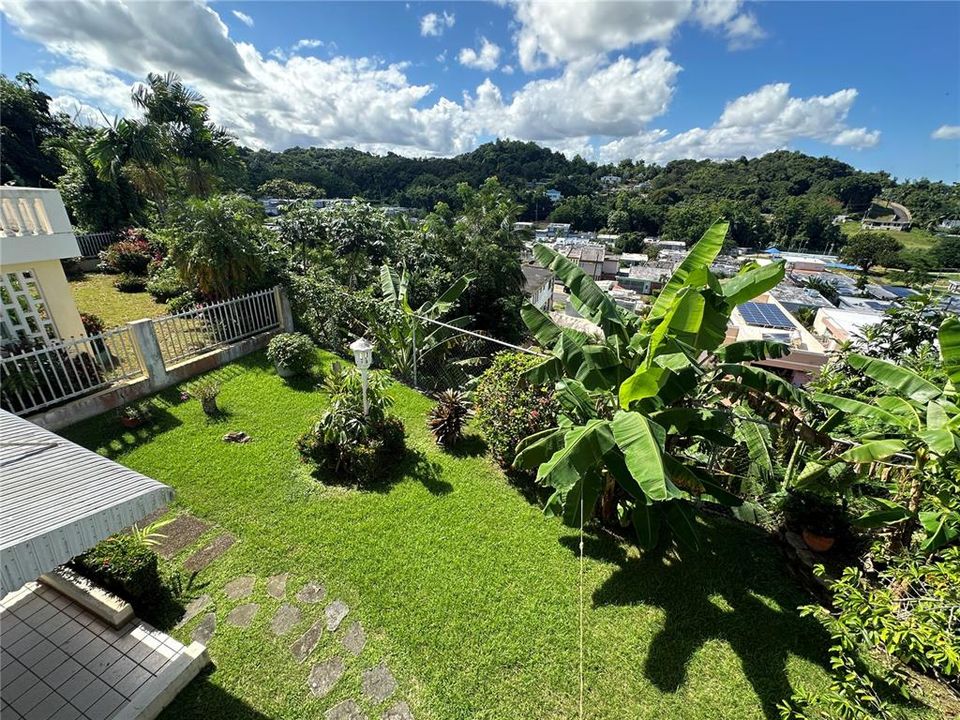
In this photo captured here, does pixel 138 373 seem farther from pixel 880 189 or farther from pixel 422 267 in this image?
pixel 880 189

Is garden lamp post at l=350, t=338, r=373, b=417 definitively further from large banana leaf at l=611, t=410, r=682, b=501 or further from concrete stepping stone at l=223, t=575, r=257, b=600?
large banana leaf at l=611, t=410, r=682, b=501

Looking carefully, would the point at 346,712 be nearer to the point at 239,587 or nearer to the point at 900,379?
the point at 239,587

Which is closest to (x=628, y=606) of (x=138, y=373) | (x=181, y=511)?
(x=181, y=511)

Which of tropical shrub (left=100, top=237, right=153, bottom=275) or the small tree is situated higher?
tropical shrub (left=100, top=237, right=153, bottom=275)

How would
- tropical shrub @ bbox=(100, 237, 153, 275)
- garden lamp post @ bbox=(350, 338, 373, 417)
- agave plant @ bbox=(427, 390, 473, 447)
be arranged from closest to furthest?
1. garden lamp post @ bbox=(350, 338, 373, 417)
2. agave plant @ bbox=(427, 390, 473, 447)
3. tropical shrub @ bbox=(100, 237, 153, 275)

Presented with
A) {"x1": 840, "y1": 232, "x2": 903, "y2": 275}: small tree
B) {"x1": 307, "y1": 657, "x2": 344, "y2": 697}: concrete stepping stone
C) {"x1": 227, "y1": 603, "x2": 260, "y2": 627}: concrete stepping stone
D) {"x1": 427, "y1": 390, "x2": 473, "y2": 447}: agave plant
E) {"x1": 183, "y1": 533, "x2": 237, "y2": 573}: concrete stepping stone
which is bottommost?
{"x1": 840, "y1": 232, "x2": 903, "y2": 275}: small tree

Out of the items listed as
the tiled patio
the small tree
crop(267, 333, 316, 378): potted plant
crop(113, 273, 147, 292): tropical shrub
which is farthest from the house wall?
the small tree

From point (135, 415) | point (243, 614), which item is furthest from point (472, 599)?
point (135, 415)
